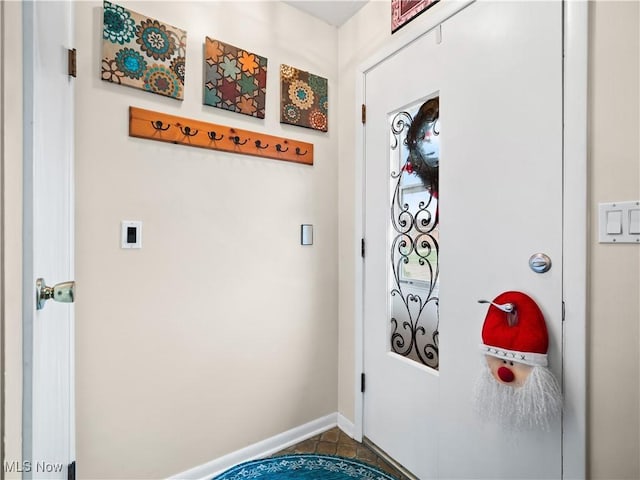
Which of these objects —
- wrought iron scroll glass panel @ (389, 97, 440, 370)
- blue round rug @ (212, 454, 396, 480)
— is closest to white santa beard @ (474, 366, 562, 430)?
wrought iron scroll glass panel @ (389, 97, 440, 370)

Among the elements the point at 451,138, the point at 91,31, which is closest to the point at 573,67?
the point at 451,138

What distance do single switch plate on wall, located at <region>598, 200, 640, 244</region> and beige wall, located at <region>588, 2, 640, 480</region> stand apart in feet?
0.06

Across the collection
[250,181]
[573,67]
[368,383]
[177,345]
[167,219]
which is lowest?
[368,383]

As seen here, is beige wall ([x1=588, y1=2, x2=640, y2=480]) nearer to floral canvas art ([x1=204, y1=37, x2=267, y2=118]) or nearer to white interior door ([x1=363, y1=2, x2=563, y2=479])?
white interior door ([x1=363, y1=2, x2=563, y2=479])

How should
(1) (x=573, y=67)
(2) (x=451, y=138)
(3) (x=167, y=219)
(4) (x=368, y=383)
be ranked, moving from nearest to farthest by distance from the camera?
(1) (x=573, y=67)
(2) (x=451, y=138)
(3) (x=167, y=219)
(4) (x=368, y=383)

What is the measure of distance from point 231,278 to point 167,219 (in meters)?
0.43

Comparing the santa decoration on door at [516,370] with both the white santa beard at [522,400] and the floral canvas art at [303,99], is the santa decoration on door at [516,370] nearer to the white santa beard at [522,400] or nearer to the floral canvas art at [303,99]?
the white santa beard at [522,400]

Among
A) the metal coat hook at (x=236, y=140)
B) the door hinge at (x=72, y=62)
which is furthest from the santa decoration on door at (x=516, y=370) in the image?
the door hinge at (x=72, y=62)

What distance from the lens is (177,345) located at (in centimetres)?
157

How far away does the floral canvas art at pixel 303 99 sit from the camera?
187cm

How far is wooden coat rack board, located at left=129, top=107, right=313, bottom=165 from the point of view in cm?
147

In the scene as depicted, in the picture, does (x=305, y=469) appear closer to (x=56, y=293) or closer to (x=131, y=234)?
(x=131, y=234)

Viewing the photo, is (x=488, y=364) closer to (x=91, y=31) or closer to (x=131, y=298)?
(x=131, y=298)

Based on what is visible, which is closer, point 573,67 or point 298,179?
point 573,67
